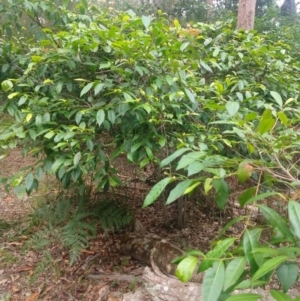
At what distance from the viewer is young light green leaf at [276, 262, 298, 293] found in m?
0.82

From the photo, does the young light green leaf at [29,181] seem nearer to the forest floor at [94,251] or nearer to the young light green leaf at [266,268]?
the forest floor at [94,251]

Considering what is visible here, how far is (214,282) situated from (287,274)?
0.70ft

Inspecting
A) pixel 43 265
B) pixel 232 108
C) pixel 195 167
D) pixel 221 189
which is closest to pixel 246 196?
pixel 221 189

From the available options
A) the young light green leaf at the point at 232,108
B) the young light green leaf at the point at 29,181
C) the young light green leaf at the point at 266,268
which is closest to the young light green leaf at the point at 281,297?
the young light green leaf at the point at 266,268

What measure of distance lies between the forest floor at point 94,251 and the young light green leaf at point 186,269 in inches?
62.7

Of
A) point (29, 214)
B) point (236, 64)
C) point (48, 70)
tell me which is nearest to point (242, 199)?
point (48, 70)

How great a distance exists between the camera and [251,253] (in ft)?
2.80

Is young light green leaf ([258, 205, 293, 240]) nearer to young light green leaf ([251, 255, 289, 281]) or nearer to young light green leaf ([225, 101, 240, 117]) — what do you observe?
young light green leaf ([251, 255, 289, 281])

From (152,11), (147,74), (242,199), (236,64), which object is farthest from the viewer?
(152,11)

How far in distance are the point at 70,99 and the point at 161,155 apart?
0.76 m

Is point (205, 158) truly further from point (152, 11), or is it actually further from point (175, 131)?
point (152, 11)

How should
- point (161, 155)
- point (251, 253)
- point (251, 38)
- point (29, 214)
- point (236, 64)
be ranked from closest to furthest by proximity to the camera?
1. point (251, 253)
2. point (161, 155)
3. point (236, 64)
4. point (251, 38)
5. point (29, 214)

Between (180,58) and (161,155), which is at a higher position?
(180,58)

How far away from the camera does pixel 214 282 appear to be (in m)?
0.80
